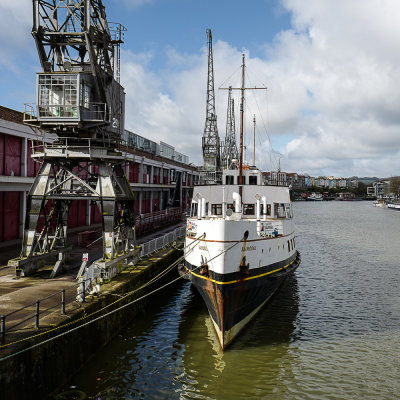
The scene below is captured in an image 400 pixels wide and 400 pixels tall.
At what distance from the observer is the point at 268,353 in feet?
52.3

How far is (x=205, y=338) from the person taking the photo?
1725cm

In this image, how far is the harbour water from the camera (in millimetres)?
13008

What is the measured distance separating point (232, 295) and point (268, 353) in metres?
3.12

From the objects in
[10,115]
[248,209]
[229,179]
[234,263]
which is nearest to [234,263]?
[234,263]

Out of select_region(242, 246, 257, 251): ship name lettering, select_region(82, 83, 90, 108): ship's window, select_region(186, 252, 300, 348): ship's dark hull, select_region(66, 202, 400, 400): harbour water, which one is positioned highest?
select_region(82, 83, 90, 108): ship's window

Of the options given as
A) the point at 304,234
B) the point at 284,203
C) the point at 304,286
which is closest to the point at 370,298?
the point at 304,286

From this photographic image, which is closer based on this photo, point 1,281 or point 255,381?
point 255,381

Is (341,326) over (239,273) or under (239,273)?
under

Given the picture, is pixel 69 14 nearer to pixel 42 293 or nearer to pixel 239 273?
pixel 42 293

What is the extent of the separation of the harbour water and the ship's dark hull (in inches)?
34.4

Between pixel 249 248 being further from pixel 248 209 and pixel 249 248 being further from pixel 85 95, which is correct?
pixel 85 95

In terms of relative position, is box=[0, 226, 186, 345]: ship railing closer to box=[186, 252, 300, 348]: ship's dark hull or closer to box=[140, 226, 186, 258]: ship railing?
box=[140, 226, 186, 258]: ship railing

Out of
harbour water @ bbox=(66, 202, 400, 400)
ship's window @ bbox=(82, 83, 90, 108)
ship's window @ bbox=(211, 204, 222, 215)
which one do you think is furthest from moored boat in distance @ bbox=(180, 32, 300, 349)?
ship's window @ bbox=(82, 83, 90, 108)

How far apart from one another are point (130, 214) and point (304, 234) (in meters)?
42.5
